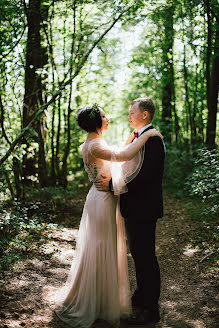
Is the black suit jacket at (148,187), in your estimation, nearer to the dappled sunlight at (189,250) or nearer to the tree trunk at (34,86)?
the dappled sunlight at (189,250)

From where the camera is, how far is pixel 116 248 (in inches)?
137

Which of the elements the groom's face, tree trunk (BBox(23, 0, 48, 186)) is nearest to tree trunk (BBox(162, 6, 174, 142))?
tree trunk (BBox(23, 0, 48, 186))

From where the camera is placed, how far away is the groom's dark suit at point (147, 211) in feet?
10.8

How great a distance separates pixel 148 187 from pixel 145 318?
1.47m

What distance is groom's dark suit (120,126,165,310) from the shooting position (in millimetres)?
3305

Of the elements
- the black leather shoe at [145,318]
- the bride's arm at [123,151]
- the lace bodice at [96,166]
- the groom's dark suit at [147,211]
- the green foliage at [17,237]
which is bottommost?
the black leather shoe at [145,318]

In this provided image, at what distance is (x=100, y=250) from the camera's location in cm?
342

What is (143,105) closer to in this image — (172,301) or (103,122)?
(103,122)

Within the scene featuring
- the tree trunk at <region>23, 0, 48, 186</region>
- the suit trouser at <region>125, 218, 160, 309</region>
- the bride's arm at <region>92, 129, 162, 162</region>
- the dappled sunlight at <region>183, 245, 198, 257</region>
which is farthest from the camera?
the tree trunk at <region>23, 0, 48, 186</region>

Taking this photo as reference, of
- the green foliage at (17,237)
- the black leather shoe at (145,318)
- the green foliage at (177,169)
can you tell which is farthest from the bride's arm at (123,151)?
the green foliage at (177,169)

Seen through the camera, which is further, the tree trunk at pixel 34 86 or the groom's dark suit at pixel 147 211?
the tree trunk at pixel 34 86

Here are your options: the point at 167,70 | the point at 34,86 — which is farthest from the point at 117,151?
the point at 167,70

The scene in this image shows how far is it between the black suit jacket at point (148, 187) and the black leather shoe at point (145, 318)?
3.49 feet

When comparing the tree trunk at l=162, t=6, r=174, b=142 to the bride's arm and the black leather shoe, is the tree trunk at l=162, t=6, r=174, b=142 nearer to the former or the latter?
the bride's arm
